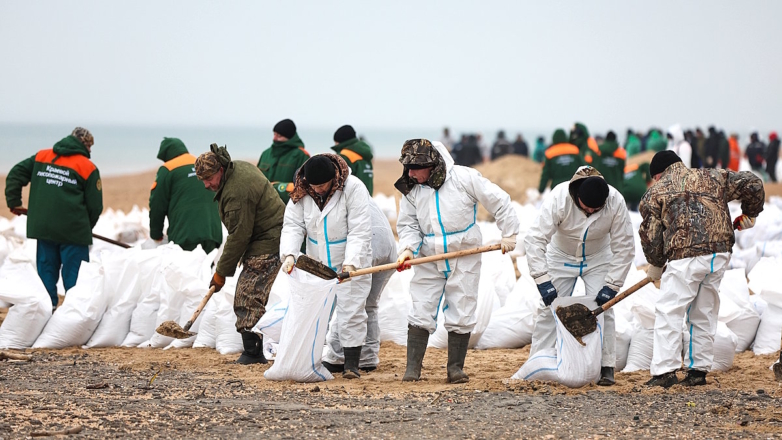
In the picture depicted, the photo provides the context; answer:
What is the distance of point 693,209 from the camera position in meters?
5.19

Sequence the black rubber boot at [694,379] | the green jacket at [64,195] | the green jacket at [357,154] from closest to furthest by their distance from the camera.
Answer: the black rubber boot at [694,379] → the green jacket at [64,195] → the green jacket at [357,154]

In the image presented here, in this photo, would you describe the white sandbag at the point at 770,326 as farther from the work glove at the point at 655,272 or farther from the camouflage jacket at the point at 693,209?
the work glove at the point at 655,272

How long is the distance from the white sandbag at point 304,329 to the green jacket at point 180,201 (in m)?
2.37

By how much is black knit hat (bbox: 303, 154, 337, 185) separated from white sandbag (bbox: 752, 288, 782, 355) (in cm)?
294

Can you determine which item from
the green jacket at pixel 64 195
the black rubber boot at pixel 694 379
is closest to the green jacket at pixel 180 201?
the green jacket at pixel 64 195

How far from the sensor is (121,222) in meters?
10.7

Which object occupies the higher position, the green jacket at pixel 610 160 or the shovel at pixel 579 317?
the green jacket at pixel 610 160

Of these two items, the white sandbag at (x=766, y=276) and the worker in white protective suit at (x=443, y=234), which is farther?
the white sandbag at (x=766, y=276)

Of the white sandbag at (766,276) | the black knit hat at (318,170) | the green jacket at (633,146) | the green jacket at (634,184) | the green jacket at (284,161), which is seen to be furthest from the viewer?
the green jacket at (633,146)

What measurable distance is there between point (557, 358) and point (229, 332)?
2.31m

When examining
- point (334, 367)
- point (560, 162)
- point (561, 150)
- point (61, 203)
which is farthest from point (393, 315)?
point (561, 150)

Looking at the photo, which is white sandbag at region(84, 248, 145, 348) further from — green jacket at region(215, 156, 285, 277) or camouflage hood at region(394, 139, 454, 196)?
camouflage hood at region(394, 139, 454, 196)

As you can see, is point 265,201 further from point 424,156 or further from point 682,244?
point 682,244

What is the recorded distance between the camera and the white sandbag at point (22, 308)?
6.75 metres
